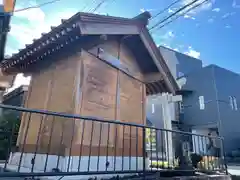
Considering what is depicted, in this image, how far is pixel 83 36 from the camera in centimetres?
351

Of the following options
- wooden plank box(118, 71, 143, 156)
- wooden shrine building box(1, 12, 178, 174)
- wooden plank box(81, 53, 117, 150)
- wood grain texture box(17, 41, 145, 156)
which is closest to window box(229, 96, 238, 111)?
wooden shrine building box(1, 12, 178, 174)

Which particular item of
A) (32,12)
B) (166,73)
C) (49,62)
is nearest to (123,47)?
(166,73)

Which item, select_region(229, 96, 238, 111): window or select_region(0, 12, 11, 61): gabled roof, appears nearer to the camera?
select_region(0, 12, 11, 61): gabled roof

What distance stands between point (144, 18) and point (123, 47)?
946 mm

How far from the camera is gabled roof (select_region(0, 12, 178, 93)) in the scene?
3201 millimetres

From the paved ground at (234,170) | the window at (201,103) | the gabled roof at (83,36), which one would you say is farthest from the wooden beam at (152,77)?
the window at (201,103)

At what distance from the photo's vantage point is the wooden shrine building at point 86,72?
3.41 m

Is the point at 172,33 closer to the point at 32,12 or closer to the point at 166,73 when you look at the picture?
the point at 166,73

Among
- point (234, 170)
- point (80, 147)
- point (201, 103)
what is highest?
point (201, 103)

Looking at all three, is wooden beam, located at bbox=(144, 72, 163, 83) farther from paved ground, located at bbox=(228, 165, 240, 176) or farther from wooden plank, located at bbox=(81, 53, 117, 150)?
paved ground, located at bbox=(228, 165, 240, 176)

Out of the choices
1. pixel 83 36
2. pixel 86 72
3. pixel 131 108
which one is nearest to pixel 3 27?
pixel 83 36

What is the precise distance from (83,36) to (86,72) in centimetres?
67

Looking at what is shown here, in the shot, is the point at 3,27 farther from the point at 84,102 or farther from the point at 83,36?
the point at 84,102

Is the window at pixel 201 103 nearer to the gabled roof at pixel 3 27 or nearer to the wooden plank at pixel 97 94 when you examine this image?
the wooden plank at pixel 97 94
